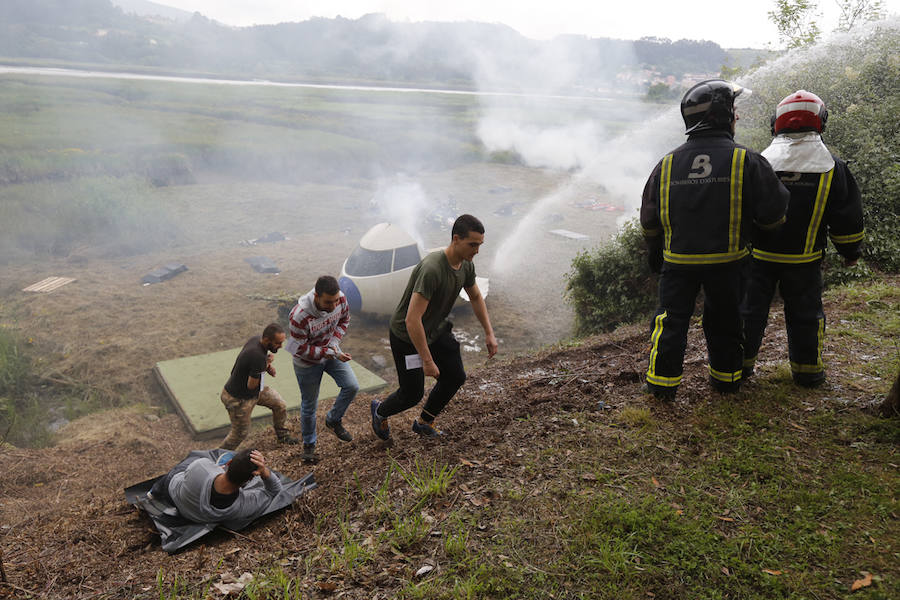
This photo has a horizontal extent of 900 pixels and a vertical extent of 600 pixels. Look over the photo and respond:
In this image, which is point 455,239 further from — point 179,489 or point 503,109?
point 503,109

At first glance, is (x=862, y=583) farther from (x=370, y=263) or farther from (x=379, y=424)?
(x=370, y=263)

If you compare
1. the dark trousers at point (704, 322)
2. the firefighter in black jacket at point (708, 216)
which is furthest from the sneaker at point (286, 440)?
the firefighter in black jacket at point (708, 216)

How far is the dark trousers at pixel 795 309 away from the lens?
12.9 ft

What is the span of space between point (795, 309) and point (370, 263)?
8.69 meters

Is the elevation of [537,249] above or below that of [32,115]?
below

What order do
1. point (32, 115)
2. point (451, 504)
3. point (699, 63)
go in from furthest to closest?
point (699, 63) → point (32, 115) → point (451, 504)

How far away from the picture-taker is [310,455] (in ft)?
17.2

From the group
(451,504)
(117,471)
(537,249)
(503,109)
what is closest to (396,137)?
(503,109)

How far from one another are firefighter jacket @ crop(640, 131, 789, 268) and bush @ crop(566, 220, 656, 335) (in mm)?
4875

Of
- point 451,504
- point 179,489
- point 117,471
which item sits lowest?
point 117,471

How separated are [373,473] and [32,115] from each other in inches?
1176

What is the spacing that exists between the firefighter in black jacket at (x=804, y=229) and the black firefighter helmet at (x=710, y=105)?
0.50 metres

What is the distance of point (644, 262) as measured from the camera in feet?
28.1

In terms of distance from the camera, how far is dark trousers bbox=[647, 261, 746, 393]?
369cm
